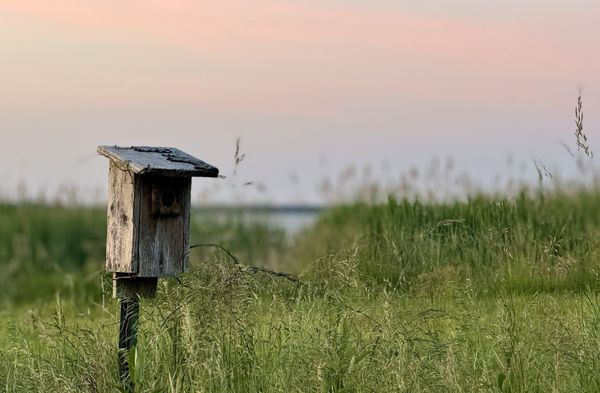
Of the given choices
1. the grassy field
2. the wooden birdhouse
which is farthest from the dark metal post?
the wooden birdhouse

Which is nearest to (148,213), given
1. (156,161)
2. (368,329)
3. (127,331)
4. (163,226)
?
(163,226)

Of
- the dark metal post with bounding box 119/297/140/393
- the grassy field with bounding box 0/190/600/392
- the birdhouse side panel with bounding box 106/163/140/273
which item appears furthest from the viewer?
the birdhouse side panel with bounding box 106/163/140/273

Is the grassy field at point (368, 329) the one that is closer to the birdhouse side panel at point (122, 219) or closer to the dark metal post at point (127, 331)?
the dark metal post at point (127, 331)

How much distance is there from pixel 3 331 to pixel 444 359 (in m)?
4.69

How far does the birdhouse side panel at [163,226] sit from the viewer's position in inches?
233

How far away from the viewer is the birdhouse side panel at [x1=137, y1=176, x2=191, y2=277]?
5906 millimetres

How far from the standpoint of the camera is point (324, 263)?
21.1 ft

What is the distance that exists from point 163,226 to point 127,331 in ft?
2.22

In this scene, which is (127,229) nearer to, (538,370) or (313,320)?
(313,320)

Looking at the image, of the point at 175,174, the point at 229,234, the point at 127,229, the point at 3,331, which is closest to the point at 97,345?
the point at 127,229

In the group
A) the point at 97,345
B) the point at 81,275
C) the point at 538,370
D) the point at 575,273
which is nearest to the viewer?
the point at 538,370

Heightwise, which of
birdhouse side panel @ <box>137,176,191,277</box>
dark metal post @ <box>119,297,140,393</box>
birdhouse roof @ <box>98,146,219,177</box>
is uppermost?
birdhouse roof @ <box>98,146,219,177</box>

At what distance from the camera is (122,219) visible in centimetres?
596

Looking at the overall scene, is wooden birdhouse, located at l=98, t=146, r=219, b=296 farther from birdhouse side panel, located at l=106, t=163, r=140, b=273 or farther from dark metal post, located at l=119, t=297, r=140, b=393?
dark metal post, located at l=119, t=297, r=140, b=393
